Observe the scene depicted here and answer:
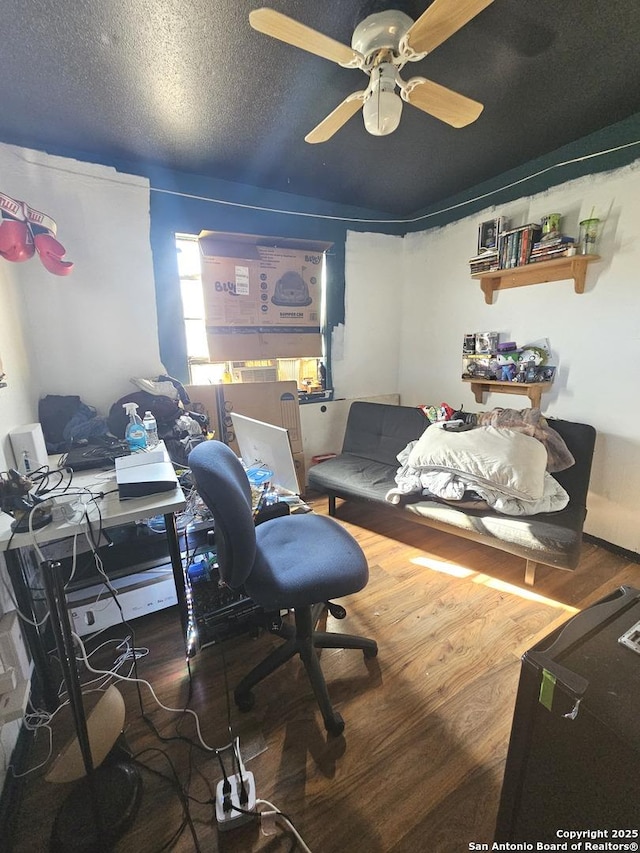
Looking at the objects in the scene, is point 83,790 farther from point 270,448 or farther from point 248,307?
Result: point 248,307

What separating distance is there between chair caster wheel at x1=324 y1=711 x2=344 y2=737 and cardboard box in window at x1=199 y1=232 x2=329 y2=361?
2.33 metres

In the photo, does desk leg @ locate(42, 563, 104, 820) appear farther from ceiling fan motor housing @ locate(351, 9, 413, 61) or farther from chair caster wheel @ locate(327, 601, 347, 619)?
ceiling fan motor housing @ locate(351, 9, 413, 61)

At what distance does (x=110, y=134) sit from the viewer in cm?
196

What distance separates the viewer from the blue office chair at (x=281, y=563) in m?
1.07

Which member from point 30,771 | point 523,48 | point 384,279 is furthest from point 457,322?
point 30,771

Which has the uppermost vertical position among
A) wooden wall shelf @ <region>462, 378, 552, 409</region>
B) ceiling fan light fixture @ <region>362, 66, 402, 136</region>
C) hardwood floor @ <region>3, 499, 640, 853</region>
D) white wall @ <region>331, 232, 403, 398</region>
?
ceiling fan light fixture @ <region>362, 66, 402, 136</region>

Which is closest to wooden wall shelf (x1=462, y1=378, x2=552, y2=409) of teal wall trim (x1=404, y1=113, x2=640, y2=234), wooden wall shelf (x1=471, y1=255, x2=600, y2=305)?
wooden wall shelf (x1=471, y1=255, x2=600, y2=305)

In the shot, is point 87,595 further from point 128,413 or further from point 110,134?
point 110,134

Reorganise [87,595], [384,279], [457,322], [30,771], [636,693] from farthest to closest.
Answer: [384,279] → [457,322] → [87,595] → [30,771] → [636,693]

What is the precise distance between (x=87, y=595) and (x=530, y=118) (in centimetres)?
334

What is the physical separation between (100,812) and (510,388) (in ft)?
9.74

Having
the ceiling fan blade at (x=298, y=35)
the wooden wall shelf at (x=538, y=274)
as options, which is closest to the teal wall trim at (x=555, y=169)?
the wooden wall shelf at (x=538, y=274)

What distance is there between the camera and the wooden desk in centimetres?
102

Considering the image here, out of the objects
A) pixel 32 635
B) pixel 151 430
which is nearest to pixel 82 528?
pixel 32 635
